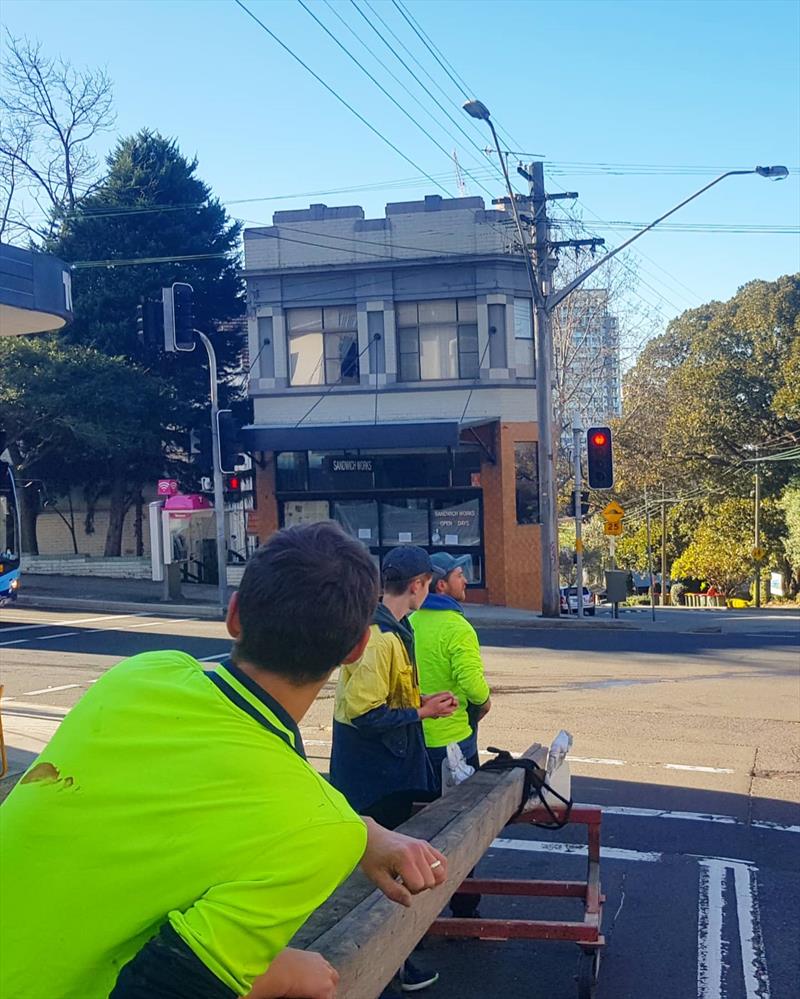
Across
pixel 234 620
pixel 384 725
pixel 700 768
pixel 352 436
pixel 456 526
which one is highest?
pixel 352 436

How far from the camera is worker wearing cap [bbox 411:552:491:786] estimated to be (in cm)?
554

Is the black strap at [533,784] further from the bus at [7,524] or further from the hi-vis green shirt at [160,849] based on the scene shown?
the bus at [7,524]

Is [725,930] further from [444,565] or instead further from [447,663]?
[444,565]

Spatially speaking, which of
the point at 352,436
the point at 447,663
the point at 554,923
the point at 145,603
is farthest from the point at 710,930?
the point at 352,436

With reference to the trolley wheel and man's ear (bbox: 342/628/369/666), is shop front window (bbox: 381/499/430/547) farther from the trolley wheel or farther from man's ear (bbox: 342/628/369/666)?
man's ear (bbox: 342/628/369/666)

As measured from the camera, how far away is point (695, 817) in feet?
25.0

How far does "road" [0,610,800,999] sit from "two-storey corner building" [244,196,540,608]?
9.61 meters

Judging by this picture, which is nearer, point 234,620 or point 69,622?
point 234,620

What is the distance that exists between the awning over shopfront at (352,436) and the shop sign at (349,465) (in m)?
1.01

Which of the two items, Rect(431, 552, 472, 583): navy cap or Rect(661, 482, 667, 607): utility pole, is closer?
Rect(431, 552, 472, 583): navy cap

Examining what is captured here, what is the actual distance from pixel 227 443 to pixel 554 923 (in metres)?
20.4

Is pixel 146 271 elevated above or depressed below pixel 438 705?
above

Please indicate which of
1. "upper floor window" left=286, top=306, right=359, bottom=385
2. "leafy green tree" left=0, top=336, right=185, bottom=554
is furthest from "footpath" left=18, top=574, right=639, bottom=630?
"upper floor window" left=286, top=306, right=359, bottom=385

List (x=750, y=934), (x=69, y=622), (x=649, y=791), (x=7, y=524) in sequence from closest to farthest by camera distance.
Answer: (x=750, y=934) < (x=649, y=791) < (x=7, y=524) < (x=69, y=622)
